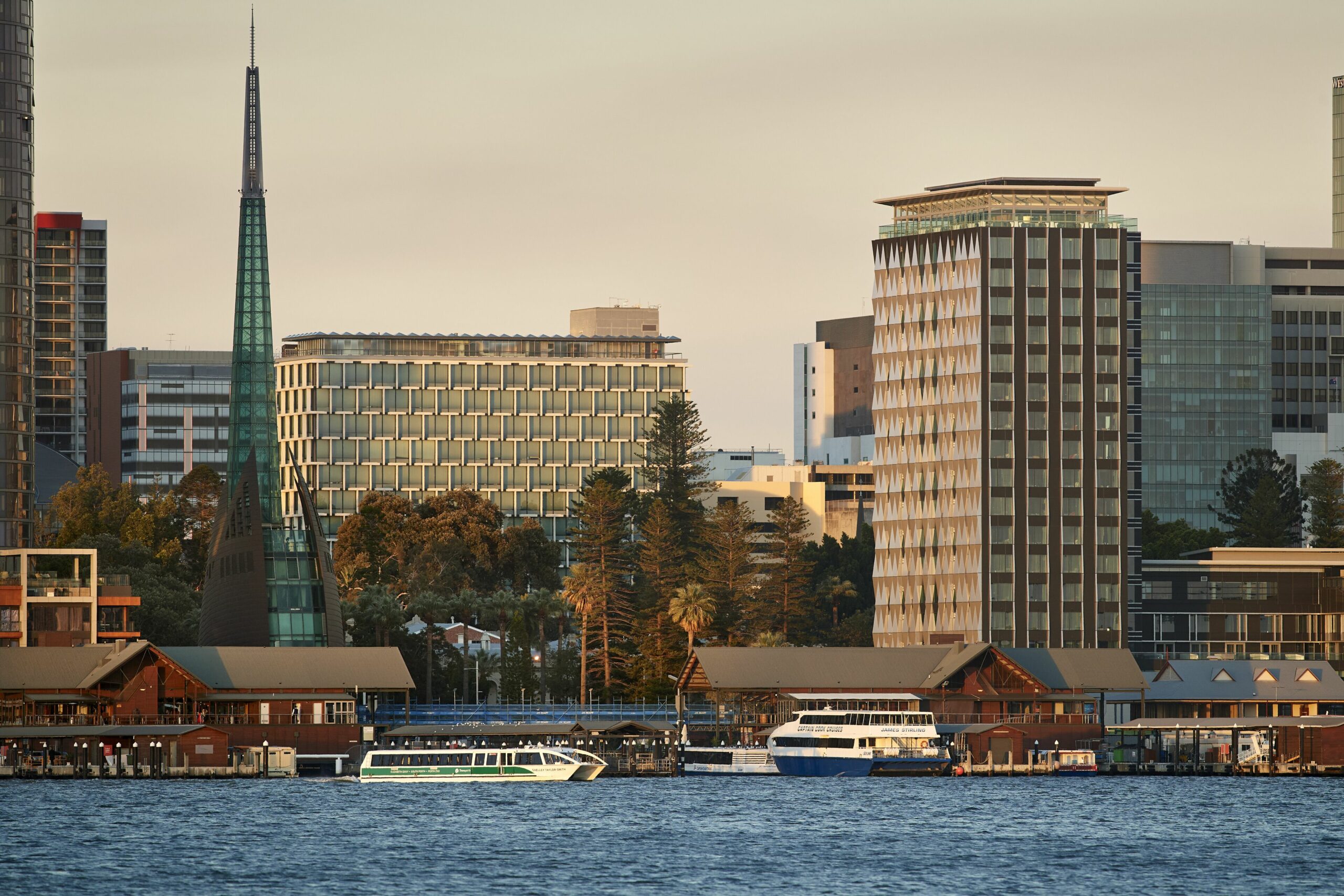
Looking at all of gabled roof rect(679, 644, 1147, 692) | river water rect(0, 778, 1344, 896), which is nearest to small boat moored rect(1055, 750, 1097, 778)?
gabled roof rect(679, 644, 1147, 692)

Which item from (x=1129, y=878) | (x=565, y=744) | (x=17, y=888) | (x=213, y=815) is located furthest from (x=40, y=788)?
(x=1129, y=878)

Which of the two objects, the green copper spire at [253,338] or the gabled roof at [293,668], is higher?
the green copper spire at [253,338]

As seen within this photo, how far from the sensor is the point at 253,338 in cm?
18075

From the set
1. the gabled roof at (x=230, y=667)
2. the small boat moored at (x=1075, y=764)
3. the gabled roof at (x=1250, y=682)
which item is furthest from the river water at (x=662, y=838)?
the gabled roof at (x=1250, y=682)

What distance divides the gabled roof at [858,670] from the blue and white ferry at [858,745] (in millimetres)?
7019

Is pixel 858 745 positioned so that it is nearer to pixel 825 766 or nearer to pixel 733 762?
pixel 825 766

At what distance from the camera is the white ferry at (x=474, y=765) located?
163875 millimetres

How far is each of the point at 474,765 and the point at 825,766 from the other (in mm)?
Answer: 24746

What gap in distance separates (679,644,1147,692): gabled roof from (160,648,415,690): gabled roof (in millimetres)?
22984

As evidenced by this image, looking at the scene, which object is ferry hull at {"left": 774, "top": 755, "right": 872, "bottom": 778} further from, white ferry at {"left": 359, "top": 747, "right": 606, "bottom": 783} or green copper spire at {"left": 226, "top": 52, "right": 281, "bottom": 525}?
green copper spire at {"left": 226, "top": 52, "right": 281, "bottom": 525}

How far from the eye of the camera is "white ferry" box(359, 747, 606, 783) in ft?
538

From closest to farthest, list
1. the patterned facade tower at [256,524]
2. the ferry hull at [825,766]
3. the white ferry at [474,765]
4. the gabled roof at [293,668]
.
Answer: the white ferry at [474,765], the gabled roof at [293,668], the ferry hull at [825,766], the patterned facade tower at [256,524]

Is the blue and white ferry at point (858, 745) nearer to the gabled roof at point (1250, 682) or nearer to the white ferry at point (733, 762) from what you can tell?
the white ferry at point (733, 762)

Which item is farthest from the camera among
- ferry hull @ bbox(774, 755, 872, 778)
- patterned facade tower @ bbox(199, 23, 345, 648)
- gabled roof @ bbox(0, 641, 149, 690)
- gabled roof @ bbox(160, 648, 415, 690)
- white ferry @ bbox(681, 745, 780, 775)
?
patterned facade tower @ bbox(199, 23, 345, 648)
